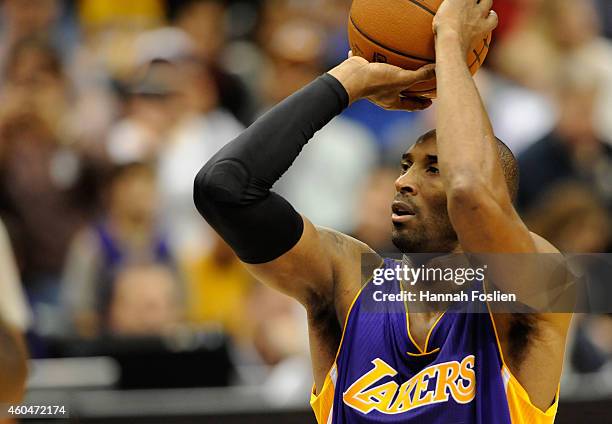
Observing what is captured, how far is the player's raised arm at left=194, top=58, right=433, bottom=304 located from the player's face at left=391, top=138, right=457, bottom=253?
0.20 meters

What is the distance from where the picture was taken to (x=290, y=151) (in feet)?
11.2

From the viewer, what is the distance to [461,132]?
3.20 metres

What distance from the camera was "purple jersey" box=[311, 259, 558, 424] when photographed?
10.9 feet

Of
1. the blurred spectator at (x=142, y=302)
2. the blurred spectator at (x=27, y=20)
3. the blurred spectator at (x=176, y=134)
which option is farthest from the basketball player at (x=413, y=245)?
the blurred spectator at (x=27, y=20)

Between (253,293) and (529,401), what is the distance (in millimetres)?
4023

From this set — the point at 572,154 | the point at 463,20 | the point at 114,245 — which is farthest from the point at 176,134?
the point at 463,20

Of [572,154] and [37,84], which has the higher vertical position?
[572,154]

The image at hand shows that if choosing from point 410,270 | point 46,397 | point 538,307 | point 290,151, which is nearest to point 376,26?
point 290,151

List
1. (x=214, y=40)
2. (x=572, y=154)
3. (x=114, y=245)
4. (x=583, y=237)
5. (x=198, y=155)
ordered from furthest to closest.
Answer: (x=214, y=40) < (x=198, y=155) < (x=572, y=154) < (x=114, y=245) < (x=583, y=237)

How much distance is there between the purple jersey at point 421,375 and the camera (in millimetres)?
3326

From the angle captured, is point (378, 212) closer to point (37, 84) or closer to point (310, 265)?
point (37, 84)

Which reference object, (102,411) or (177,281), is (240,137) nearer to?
(102,411)

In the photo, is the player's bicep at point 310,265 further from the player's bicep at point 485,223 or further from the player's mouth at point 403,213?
the player's bicep at point 485,223

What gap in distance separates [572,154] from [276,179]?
4.97 meters
